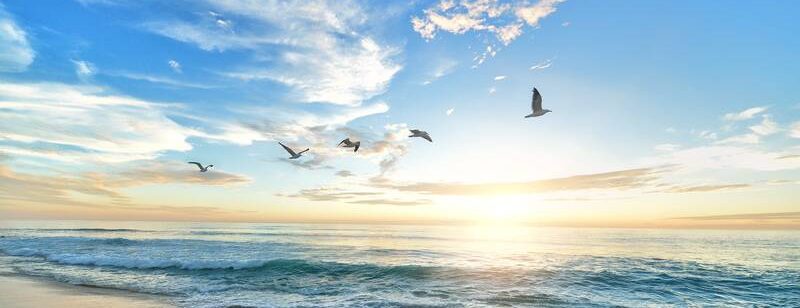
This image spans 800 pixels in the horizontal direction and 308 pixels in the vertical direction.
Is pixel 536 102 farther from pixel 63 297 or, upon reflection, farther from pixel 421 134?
pixel 63 297

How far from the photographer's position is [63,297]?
15.0 m

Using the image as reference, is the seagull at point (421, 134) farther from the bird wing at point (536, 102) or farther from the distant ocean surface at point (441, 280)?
the distant ocean surface at point (441, 280)

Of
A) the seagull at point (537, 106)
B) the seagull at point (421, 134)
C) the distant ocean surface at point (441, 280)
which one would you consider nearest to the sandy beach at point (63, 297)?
the distant ocean surface at point (441, 280)

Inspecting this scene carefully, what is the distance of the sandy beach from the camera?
45.5ft

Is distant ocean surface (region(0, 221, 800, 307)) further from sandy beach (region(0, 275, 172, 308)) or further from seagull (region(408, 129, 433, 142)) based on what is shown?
seagull (region(408, 129, 433, 142))

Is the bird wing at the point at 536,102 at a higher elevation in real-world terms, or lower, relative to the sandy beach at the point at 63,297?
higher

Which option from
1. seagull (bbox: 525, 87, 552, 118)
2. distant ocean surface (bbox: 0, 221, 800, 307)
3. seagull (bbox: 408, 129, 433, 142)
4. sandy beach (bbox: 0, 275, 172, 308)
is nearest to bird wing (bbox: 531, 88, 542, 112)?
seagull (bbox: 525, 87, 552, 118)

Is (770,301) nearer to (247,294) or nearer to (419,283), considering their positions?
A: (419,283)

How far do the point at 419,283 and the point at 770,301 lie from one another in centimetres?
Result: 1363

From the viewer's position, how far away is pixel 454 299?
15703 millimetres

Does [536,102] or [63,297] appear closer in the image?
[536,102]

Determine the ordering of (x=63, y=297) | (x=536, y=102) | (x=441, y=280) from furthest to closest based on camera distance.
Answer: (x=441, y=280) → (x=63, y=297) → (x=536, y=102)

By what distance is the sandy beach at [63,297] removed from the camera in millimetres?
13867

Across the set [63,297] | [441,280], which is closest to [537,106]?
[441,280]
